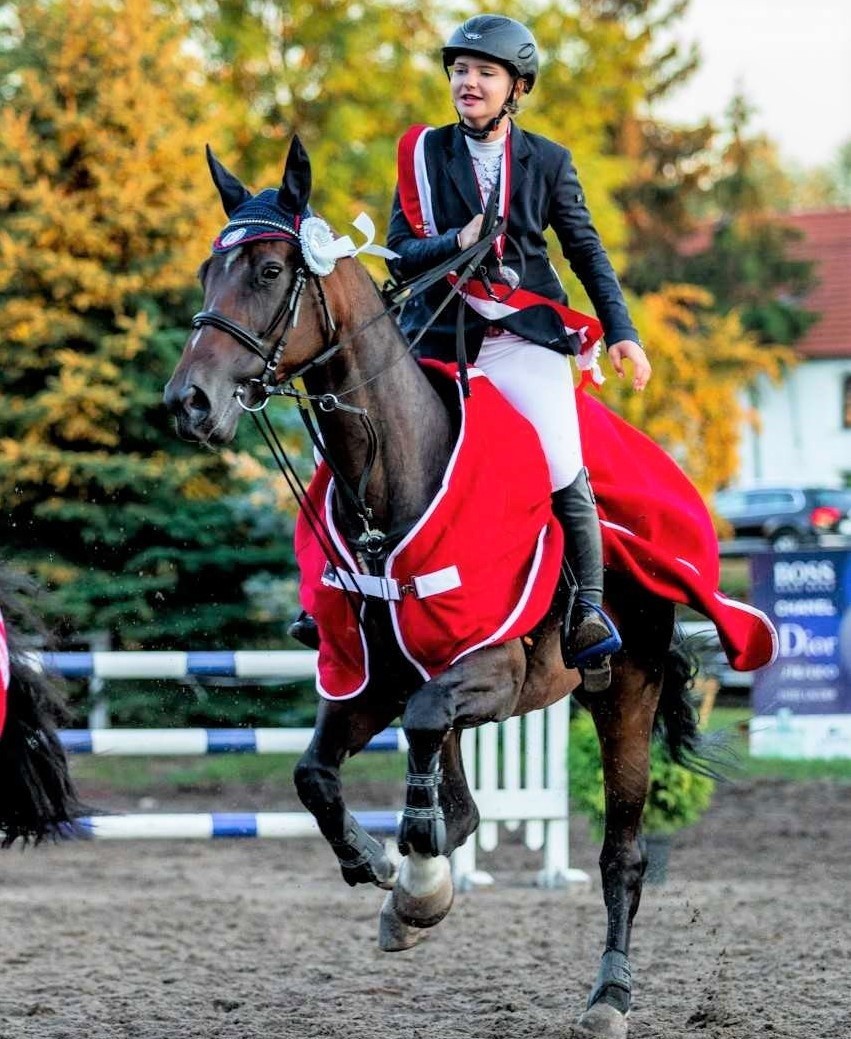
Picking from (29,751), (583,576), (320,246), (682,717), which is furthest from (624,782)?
(320,246)

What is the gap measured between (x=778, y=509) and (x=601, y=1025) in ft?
90.1

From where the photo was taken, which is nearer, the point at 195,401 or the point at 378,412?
the point at 195,401

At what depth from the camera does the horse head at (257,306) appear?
417cm

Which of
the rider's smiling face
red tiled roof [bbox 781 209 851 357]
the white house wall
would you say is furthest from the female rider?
the white house wall

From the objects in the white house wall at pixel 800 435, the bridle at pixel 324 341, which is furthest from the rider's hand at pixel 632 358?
the white house wall at pixel 800 435

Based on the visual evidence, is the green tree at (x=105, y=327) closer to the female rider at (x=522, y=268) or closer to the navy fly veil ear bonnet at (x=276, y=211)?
the female rider at (x=522, y=268)

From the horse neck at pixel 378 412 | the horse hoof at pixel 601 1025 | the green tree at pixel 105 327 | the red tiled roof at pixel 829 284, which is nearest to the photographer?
the horse neck at pixel 378 412

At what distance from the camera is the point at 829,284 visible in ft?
139

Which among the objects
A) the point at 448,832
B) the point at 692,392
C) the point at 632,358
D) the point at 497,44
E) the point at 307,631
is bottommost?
the point at 448,832

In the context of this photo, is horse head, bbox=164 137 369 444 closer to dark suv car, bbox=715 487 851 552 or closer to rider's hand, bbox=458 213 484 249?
rider's hand, bbox=458 213 484 249

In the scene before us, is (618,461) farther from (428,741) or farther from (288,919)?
(288,919)

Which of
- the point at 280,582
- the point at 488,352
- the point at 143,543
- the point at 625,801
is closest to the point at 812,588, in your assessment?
the point at 280,582

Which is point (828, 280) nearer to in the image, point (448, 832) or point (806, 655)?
point (806, 655)

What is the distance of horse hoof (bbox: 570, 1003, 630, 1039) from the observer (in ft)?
17.6
